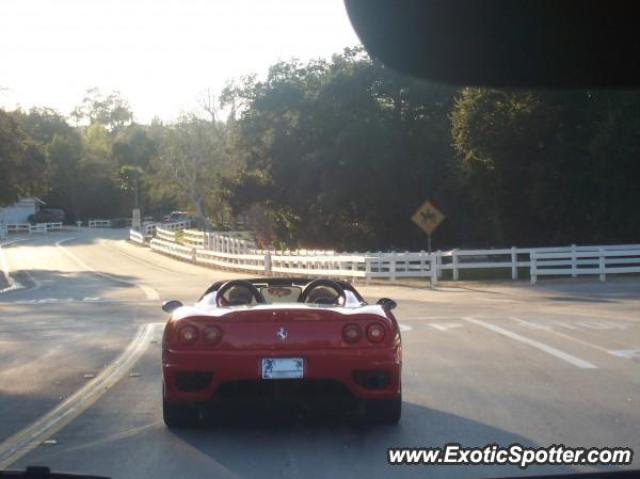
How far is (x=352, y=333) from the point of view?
8406 mm

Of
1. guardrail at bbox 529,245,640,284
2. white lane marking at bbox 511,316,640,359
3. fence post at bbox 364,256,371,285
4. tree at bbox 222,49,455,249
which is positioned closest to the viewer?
white lane marking at bbox 511,316,640,359

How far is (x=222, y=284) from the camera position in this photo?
32.4 feet

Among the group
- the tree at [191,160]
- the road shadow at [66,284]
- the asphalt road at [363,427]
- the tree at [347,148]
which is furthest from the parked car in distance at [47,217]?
the asphalt road at [363,427]

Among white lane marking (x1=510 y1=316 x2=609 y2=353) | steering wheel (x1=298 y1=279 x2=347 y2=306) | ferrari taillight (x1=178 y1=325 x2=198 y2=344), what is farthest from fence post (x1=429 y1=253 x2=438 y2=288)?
ferrari taillight (x1=178 y1=325 x2=198 y2=344)

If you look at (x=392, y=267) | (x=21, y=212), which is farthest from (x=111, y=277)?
(x=21, y=212)

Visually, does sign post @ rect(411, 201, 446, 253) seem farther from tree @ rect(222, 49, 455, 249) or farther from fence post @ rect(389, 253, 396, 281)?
tree @ rect(222, 49, 455, 249)

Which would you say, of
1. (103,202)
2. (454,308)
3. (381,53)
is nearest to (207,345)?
(381,53)

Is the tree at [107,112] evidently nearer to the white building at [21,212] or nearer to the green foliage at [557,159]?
the white building at [21,212]

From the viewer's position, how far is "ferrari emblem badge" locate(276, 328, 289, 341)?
8.27 m

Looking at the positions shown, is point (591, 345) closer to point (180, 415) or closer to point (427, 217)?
point (180, 415)

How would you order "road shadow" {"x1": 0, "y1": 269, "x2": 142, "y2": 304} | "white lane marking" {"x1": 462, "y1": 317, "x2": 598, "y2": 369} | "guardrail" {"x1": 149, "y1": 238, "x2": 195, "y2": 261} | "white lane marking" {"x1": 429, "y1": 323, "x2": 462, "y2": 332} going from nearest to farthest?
"white lane marking" {"x1": 462, "y1": 317, "x2": 598, "y2": 369}, "white lane marking" {"x1": 429, "y1": 323, "x2": 462, "y2": 332}, "road shadow" {"x1": 0, "y1": 269, "x2": 142, "y2": 304}, "guardrail" {"x1": 149, "y1": 238, "x2": 195, "y2": 261}

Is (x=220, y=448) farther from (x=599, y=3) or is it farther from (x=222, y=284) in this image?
(x=599, y=3)

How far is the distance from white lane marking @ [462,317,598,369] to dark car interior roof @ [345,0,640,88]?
8087 millimetres

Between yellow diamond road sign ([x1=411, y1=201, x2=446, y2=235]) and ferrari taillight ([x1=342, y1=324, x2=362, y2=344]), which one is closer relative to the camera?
ferrari taillight ([x1=342, y1=324, x2=362, y2=344])
